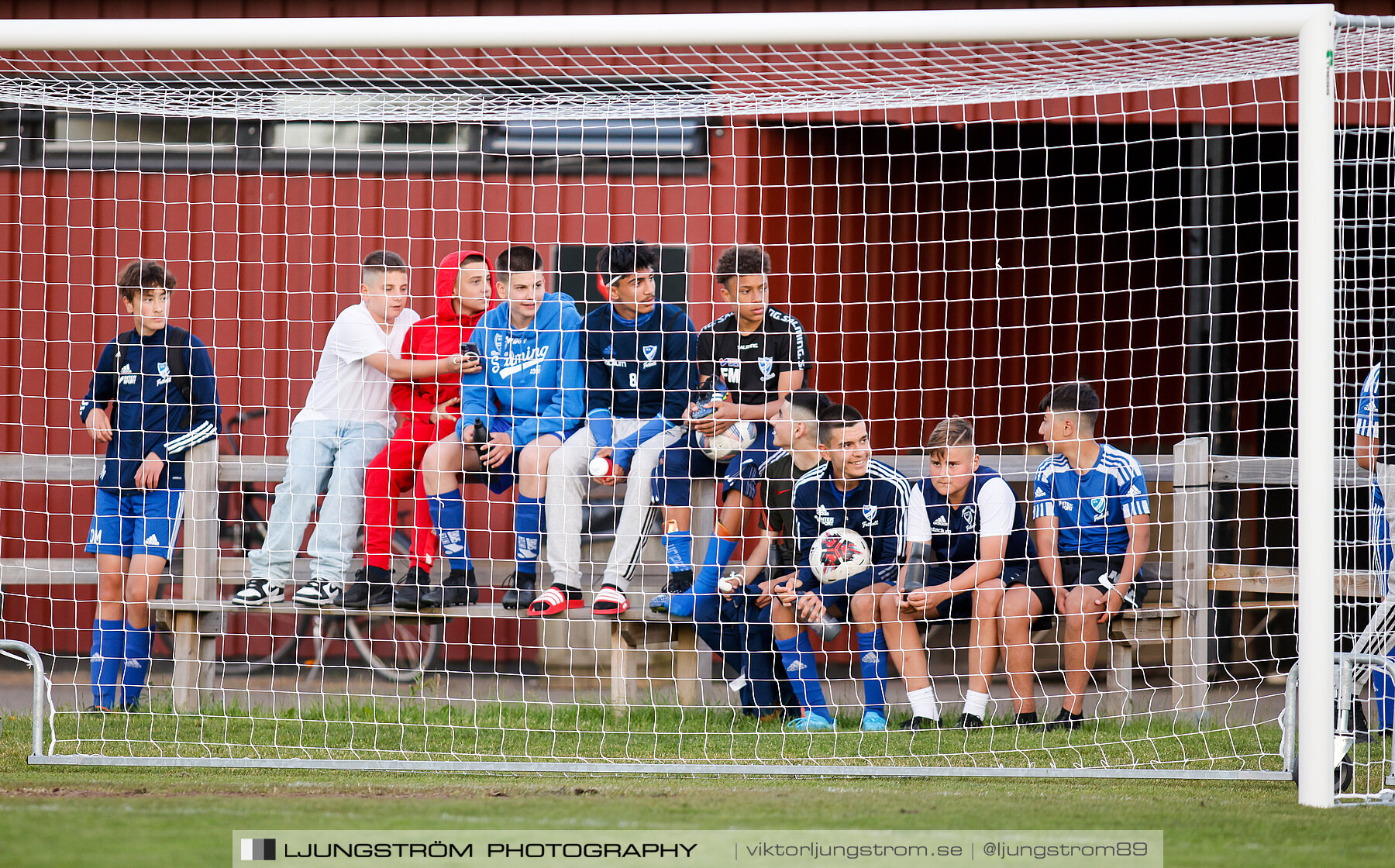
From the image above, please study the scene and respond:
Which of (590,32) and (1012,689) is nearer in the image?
(590,32)

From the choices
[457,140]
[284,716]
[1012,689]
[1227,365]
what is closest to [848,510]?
[1012,689]

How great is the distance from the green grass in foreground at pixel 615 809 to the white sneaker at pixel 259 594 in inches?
39.7

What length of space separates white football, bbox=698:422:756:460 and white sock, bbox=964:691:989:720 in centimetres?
144

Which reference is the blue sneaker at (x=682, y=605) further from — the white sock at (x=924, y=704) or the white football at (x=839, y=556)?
the white sock at (x=924, y=704)

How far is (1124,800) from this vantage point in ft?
13.5

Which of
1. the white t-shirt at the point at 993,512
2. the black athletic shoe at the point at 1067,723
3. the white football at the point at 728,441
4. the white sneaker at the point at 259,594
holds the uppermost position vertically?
the white football at the point at 728,441

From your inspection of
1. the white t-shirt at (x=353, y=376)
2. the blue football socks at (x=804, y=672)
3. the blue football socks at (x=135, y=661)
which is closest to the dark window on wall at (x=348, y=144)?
the white t-shirt at (x=353, y=376)

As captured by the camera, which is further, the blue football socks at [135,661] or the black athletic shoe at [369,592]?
the blue football socks at [135,661]

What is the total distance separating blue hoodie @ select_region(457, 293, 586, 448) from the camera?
563 cm

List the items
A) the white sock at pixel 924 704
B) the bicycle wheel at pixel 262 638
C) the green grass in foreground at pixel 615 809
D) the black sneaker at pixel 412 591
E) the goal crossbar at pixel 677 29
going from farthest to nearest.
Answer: the bicycle wheel at pixel 262 638 → the black sneaker at pixel 412 591 → the white sock at pixel 924 704 → the goal crossbar at pixel 677 29 → the green grass in foreground at pixel 615 809

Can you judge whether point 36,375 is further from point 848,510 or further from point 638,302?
point 848,510

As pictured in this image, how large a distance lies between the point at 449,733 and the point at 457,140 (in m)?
3.42

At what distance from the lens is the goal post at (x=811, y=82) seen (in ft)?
13.4

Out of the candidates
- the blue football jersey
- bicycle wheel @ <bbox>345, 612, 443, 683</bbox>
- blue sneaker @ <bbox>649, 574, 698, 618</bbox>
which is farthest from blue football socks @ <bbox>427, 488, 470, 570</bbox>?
the blue football jersey
